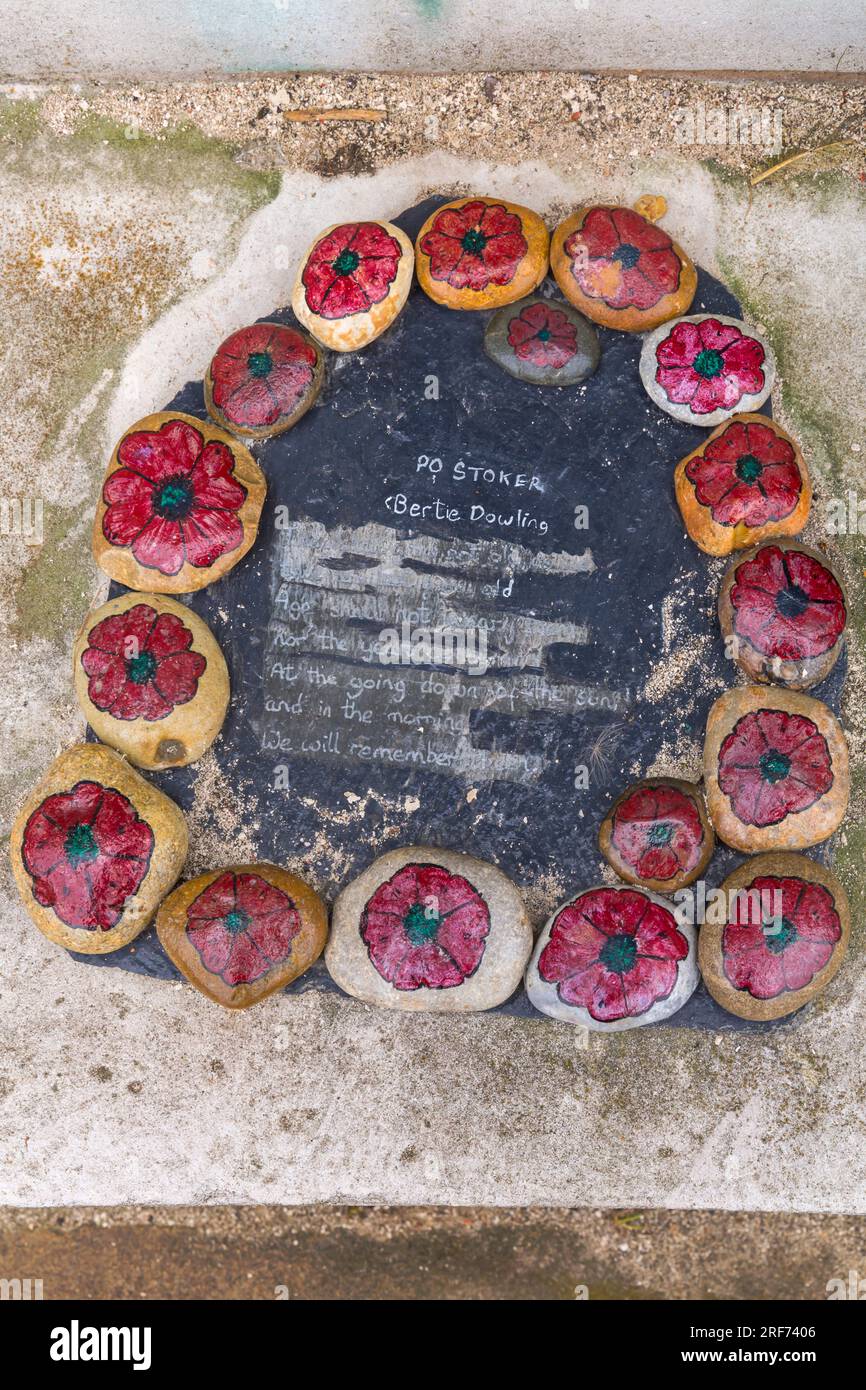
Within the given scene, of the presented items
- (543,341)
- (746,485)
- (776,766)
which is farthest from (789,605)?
(543,341)

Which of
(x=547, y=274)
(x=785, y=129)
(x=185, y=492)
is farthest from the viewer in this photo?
(x=785, y=129)

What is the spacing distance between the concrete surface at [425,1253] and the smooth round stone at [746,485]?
382cm

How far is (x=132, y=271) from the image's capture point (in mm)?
5539

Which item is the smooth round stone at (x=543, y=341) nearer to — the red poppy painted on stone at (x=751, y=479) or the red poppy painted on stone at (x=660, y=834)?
the red poppy painted on stone at (x=751, y=479)

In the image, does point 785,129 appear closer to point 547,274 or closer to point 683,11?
point 683,11

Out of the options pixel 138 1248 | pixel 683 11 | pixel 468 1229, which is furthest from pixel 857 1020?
pixel 683 11

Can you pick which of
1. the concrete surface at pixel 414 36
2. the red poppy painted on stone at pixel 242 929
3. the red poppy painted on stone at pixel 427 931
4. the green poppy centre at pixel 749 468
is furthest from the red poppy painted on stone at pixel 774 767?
the concrete surface at pixel 414 36

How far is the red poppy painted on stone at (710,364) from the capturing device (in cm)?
499

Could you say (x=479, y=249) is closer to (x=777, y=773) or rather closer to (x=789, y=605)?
(x=789, y=605)

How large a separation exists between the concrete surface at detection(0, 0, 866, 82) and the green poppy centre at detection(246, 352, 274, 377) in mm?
1889

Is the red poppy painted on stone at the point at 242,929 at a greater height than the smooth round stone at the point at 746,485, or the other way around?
the smooth round stone at the point at 746,485

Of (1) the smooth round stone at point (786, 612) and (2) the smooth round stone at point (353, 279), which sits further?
(2) the smooth round stone at point (353, 279)

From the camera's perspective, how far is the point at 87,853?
4.81 m
